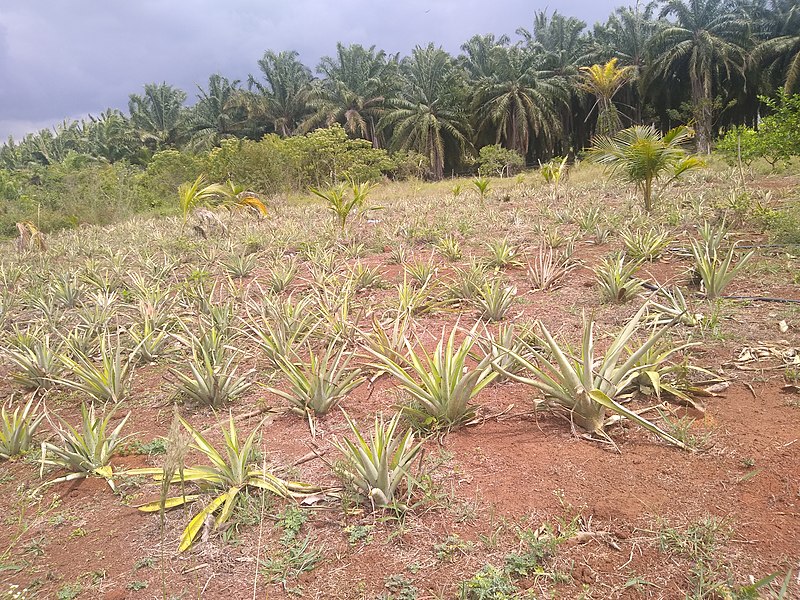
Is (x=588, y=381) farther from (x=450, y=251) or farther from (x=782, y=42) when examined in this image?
(x=782, y=42)

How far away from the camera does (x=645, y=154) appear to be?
252 inches

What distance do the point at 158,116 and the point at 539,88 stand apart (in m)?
26.3

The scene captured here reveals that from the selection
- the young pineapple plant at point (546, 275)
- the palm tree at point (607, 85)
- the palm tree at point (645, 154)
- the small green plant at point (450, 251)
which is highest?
the palm tree at point (607, 85)

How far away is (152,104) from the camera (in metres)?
35.0

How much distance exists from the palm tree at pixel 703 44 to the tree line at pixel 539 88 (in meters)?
0.06

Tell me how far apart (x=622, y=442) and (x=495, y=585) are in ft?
2.78

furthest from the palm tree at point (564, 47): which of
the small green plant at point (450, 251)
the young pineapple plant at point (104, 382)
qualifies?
the young pineapple plant at point (104, 382)

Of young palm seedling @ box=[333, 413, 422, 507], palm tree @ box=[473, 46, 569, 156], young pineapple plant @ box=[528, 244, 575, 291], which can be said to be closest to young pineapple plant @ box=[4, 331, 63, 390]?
young palm seedling @ box=[333, 413, 422, 507]

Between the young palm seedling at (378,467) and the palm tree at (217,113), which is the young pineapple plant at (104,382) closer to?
the young palm seedling at (378,467)

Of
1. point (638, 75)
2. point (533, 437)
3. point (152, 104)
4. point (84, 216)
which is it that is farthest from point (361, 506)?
point (152, 104)

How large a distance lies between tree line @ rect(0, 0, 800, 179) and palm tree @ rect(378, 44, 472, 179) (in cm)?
7

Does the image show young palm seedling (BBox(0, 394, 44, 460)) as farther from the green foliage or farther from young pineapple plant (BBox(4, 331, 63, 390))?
the green foliage

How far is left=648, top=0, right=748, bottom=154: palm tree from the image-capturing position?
78.8ft

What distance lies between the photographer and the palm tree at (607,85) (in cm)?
2169
